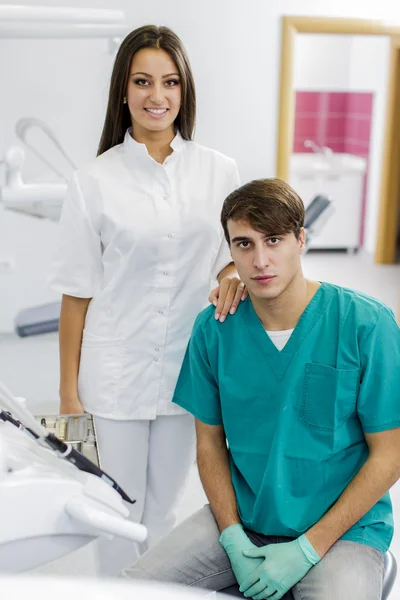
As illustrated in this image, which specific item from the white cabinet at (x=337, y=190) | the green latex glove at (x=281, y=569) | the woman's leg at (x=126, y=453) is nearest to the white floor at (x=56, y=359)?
the white cabinet at (x=337, y=190)

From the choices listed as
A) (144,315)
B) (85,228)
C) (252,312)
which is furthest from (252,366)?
(85,228)

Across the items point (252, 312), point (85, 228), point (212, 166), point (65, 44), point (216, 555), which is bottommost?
point (216, 555)

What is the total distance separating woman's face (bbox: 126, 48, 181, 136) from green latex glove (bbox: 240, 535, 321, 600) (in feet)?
2.65

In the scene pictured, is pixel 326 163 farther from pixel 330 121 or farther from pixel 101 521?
pixel 101 521

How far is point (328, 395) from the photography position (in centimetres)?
133

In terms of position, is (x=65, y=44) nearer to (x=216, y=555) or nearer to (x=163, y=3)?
(x=163, y=3)

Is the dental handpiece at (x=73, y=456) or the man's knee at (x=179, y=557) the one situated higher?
the dental handpiece at (x=73, y=456)

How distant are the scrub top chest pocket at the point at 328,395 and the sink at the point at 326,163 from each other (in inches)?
179

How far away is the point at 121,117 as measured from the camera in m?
1.56

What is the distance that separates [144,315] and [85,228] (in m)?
0.21

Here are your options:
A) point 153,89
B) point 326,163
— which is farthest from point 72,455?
point 326,163

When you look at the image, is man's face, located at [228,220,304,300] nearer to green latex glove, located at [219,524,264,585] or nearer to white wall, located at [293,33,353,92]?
green latex glove, located at [219,524,264,585]

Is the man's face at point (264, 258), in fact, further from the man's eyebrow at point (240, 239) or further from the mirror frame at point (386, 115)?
the mirror frame at point (386, 115)

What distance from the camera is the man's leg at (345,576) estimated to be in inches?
47.5
